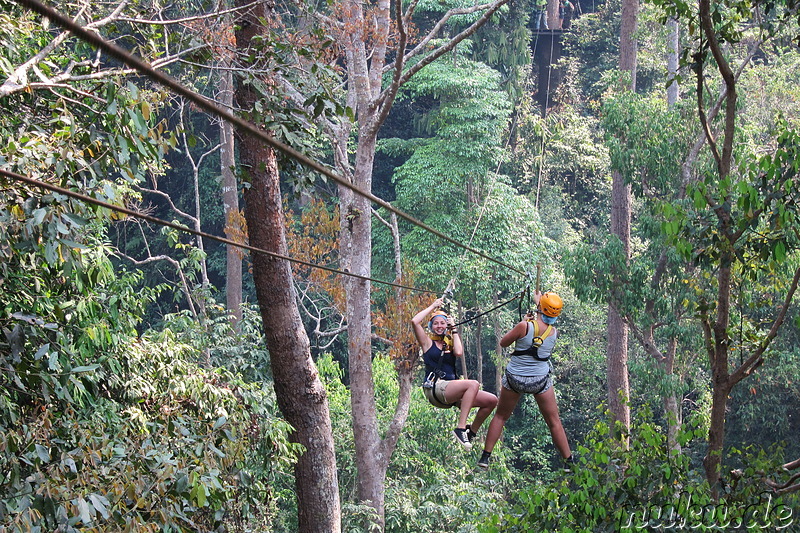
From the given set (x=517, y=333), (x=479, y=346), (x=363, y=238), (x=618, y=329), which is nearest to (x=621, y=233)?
(x=618, y=329)

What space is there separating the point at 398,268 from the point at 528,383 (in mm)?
4908

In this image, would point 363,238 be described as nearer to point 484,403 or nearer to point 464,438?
point 484,403

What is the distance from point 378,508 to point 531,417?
7.32 meters

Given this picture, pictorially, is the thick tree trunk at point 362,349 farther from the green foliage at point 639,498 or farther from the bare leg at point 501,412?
the green foliage at point 639,498

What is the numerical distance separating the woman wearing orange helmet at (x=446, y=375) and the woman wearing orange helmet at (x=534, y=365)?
12 centimetres

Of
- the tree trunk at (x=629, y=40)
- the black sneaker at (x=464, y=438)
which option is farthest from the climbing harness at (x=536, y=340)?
the tree trunk at (x=629, y=40)

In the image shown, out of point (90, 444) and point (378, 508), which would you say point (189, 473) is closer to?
point (90, 444)

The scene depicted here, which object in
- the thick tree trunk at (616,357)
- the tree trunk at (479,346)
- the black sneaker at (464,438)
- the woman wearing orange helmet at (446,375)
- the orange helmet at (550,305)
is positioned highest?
the orange helmet at (550,305)

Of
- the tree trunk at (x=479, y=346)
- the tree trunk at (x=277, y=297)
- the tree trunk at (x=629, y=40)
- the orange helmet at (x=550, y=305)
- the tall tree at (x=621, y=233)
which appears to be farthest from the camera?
the tree trunk at (x=479, y=346)

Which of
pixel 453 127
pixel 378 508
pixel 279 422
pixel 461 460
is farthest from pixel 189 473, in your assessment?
pixel 453 127

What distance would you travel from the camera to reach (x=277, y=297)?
19.5 ft

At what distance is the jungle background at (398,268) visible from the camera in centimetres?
399

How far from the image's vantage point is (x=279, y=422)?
567 cm

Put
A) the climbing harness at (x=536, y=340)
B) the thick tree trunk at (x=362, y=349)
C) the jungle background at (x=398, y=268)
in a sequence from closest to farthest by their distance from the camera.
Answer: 1. the jungle background at (x=398, y=268)
2. the climbing harness at (x=536, y=340)
3. the thick tree trunk at (x=362, y=349)
